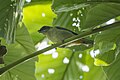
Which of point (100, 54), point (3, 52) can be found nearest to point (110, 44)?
point (100, 54)

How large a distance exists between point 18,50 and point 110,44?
0.41 metres

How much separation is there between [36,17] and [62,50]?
210 mm

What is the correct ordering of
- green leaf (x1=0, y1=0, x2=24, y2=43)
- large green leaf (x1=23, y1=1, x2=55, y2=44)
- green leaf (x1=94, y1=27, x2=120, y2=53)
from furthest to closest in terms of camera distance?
large green leaf (x1=23, y1=1, x2=55, y2=44), green leaf (x1=94, y1=27, x2=120, y2=53), green leaf (x1=0, y1=0, x2=24, y2=43)

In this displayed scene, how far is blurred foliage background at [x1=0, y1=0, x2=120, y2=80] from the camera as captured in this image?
1089mm

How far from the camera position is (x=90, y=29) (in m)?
1.03

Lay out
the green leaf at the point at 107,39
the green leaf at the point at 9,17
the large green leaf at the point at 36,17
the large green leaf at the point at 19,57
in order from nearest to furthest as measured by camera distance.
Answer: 1. the green leaf at the point at 9,17
2. the green leaf at the point at 107,39
3. the large green leaf at the point at 19,57
4. the large green leaf at the point at 36,17

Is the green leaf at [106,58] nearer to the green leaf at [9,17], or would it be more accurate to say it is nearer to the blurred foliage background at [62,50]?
the blurred foliage background at [62,50]

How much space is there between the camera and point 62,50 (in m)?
1.78

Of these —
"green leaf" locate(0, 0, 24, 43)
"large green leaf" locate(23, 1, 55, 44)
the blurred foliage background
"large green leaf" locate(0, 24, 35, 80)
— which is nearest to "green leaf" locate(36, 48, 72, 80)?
the blurred foliage background

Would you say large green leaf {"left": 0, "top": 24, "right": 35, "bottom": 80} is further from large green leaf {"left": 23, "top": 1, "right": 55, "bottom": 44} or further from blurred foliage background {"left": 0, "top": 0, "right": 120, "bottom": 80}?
large green leaf {"left": 23, "top": 1, "right": 55, "bottom": 44}

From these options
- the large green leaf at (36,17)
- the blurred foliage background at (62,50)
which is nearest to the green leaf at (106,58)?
the blurred foliage background at (62,50)

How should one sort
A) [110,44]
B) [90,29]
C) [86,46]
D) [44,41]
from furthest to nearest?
[44,41] → [86,46] → [110,44] → [90,29]

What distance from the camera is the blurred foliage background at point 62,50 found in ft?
3.57

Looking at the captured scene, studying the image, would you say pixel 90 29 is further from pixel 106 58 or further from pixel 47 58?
pixel 47 58
